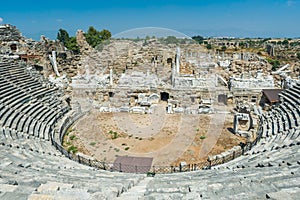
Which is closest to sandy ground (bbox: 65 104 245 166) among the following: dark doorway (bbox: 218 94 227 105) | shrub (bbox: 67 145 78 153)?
shrub (bbox: 67 145 78 153)

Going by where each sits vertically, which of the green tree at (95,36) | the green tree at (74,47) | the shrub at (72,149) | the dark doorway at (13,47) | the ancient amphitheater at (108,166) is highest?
the green tree at (95,36)

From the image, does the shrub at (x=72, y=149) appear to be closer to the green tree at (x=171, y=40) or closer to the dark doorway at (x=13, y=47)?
the dark doorway at (x=13, y=47)

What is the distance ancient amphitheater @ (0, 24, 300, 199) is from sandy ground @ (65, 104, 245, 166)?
2.73ft

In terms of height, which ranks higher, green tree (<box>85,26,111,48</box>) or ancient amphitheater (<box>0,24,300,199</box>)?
green tree (<box>85,26,111,48</box>)

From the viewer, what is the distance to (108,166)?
1127 centimetres

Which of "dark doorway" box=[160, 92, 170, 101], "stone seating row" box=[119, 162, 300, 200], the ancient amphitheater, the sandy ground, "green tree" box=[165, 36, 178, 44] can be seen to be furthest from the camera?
"green tree" box=[165, 36, 178, 44]

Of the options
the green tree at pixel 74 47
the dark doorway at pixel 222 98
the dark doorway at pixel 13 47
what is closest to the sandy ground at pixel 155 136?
the dark doorway at pixel 222 98

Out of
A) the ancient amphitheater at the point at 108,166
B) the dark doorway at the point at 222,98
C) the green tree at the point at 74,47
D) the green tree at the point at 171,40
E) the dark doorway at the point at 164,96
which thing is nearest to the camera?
the ancient amphitheater at the point at 108,166

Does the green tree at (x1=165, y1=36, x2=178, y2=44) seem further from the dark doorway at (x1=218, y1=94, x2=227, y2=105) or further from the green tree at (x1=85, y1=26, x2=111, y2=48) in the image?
the green tree at (x1=85, y1=26, x2=111, y2=48)

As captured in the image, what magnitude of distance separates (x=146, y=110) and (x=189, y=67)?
1352 cm

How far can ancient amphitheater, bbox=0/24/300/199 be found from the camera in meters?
4.80

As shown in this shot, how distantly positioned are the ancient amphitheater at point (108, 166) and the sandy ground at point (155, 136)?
831 millimetres

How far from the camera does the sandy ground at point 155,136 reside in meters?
12.9

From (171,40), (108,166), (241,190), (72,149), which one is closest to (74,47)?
(171,40)
